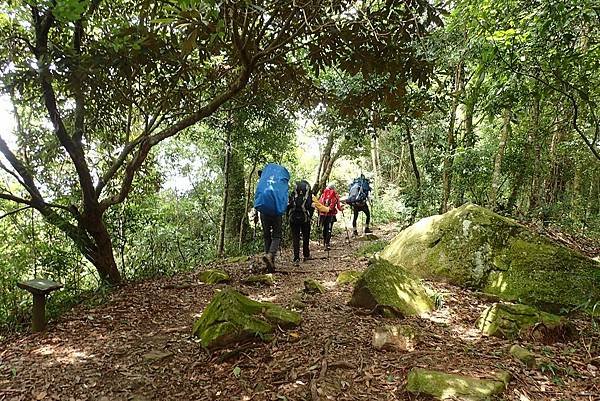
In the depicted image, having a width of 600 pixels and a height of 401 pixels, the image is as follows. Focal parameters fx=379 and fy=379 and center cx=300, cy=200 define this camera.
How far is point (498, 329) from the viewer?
3949 millimetres

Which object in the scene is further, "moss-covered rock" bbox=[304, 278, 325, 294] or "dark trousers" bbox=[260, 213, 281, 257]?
"dark trousers" bbox=[260, 213, 281, 257]

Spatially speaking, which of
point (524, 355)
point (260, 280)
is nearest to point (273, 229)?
point (260, 280)

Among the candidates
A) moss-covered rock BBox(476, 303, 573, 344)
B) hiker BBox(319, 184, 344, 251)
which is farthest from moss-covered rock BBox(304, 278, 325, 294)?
hiker BBox(319, 184, 344, 251)

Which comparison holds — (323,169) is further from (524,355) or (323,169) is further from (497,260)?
(524,355)

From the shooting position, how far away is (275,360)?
354 cm

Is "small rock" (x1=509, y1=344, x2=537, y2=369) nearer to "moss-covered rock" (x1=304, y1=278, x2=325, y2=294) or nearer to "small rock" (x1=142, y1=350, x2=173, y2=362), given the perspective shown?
"moss-covered rock" (x1=304, y1=278, x2=325, y2=294)

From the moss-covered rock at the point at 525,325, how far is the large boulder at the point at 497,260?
880mm

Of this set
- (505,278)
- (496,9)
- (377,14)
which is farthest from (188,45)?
(496,9)

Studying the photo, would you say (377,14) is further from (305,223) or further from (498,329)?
(305,223)

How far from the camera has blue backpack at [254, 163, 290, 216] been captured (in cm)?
691

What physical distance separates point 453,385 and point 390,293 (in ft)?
6.40

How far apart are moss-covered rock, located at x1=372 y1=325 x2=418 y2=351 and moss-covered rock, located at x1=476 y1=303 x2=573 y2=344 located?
91 cm

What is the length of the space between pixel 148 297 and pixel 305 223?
12.3ft

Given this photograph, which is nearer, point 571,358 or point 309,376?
point 309,376
